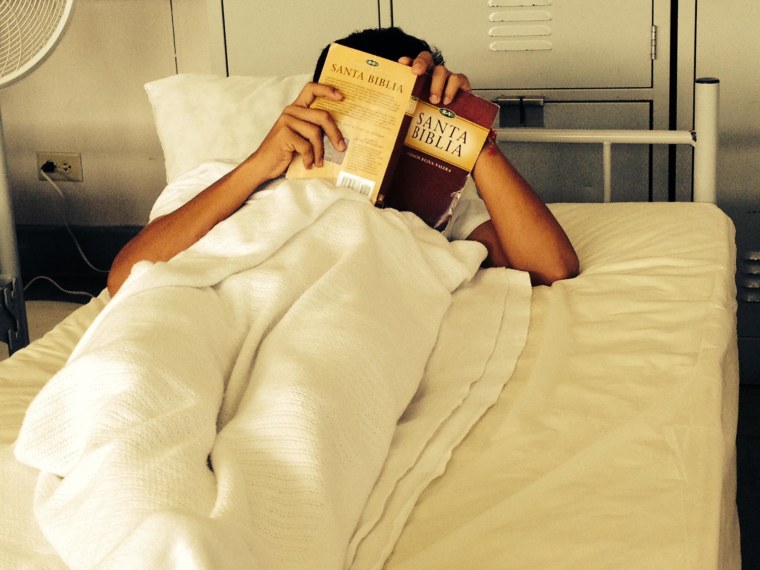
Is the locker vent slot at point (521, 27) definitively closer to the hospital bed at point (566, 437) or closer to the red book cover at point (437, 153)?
the hospital bed at point (566, 437)

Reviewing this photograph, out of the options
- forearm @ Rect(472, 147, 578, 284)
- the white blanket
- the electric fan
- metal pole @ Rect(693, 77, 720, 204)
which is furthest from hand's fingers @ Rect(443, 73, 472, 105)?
the electric fan

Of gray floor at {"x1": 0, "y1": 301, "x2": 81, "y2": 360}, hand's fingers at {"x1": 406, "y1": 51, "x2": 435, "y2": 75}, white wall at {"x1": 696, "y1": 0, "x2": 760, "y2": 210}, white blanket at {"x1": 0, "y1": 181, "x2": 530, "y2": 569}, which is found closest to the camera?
white blanket at {"x1": 0, "y1": 181, "x2": 530, "y2": 569}

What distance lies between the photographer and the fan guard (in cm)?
189

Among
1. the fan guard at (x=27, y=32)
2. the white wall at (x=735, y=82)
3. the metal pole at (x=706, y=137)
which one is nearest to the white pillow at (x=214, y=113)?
the fan guard at (x=27, y=32)

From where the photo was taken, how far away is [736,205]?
6.94 ft

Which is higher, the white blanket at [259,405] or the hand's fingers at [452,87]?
the hand's fingers at [452,87]

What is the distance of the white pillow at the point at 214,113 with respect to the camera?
70.4 inches

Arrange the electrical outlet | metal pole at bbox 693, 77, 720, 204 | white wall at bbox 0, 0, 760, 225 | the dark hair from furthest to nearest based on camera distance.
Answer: the electrical outlet < white wall at bbox 0, 0, 760, 225 < metal pole at bbox 693, 77, 720, 204 < the dark hair

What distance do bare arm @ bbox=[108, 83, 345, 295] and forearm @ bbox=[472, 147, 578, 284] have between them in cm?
23

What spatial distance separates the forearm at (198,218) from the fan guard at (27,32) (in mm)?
647

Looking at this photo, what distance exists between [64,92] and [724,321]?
6.87 ft

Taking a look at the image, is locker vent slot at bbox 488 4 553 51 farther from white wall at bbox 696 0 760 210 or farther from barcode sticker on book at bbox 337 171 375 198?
barcode sticker on book at bbox 337 171 375 198

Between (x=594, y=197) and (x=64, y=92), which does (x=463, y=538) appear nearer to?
(x=594, y=197)

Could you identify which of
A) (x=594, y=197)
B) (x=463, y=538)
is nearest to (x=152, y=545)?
(x=463, y=538)
